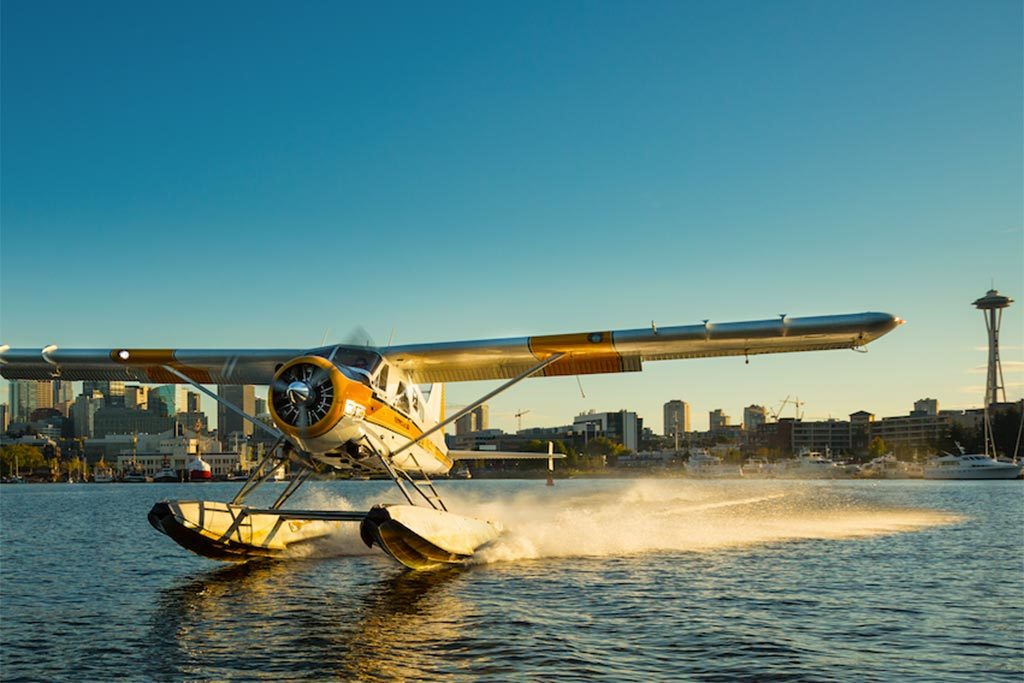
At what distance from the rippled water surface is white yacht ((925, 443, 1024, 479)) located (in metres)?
68.6

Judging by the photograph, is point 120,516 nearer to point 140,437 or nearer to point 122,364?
point 122,364

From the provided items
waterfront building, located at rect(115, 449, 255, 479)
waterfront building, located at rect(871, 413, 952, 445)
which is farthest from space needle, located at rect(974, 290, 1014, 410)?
waterfront building, located at rect(115, 449, 255, 479)

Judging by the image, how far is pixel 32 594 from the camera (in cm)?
1245

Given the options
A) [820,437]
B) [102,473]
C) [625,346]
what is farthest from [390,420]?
[820,437]

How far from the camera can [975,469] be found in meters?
80.6

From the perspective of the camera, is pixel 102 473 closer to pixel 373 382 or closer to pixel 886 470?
pixel 886 470

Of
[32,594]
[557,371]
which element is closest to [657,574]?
[557,371]

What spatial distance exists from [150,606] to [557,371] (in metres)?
7.32

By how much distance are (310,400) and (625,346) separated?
495 centimetres

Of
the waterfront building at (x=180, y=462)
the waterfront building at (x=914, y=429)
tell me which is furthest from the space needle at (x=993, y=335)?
the waterfront building at (x=180, y=462)

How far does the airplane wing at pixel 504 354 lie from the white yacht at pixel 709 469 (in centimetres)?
10039

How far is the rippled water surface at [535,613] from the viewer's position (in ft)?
25.5

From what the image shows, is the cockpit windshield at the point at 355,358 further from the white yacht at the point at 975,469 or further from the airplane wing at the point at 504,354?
the white yacht at the point at 975,469

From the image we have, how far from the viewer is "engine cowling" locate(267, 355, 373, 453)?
37.4 feet
